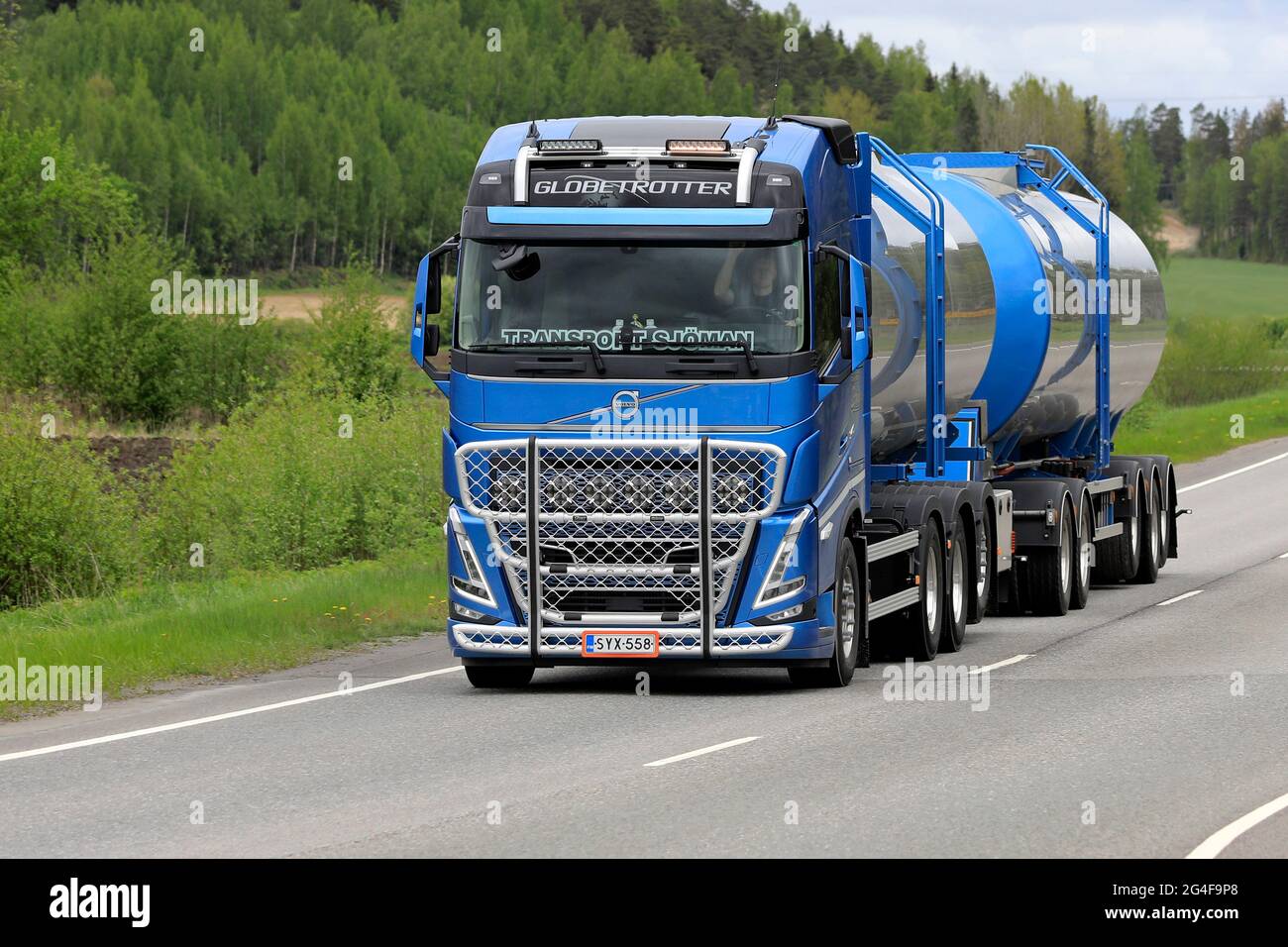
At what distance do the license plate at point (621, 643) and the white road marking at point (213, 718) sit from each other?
196cm

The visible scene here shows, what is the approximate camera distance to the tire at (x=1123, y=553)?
23.8 m

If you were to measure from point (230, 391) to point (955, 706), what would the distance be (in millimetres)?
45264

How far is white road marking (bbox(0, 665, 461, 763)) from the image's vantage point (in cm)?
1180

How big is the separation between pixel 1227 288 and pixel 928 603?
477ft

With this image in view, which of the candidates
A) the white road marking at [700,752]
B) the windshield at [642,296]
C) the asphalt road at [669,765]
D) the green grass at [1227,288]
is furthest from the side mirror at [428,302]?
the green grass at [1227,288]

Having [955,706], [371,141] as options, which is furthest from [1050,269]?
[371,141]

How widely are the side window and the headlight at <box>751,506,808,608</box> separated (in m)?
1.07

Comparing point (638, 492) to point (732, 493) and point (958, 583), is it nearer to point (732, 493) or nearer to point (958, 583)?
point (732, 493)

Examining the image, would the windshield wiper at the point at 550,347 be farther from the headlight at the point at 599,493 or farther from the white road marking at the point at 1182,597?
the white road marking at the point at 1182,597

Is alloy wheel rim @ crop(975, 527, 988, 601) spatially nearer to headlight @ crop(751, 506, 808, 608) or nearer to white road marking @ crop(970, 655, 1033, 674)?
white road marking @ crop(970, 655, 1033, 674)

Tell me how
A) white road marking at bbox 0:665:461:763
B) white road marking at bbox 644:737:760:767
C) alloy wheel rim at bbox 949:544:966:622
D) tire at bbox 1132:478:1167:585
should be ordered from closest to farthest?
1. white road marking at bbox 644:737:760:767
2. white road marking at bbox 0:665:461:763
3. alloy wheel rim at bbox 949:544:966:622
4. tire at bbox 1132:478:1167:585
